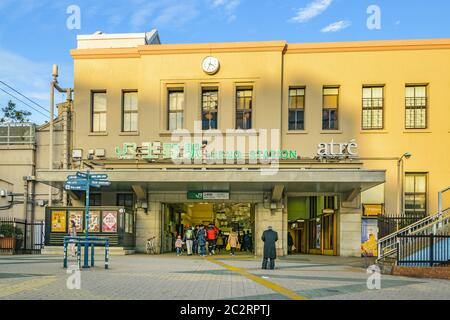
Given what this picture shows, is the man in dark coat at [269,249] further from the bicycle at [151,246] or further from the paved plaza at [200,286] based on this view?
the bicycle at [151,246]

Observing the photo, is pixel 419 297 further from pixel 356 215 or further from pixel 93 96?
pixel 93 96

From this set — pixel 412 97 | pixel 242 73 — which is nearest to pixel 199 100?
pixel 242 73

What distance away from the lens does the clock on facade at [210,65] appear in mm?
29375

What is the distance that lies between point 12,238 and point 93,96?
28.6ft

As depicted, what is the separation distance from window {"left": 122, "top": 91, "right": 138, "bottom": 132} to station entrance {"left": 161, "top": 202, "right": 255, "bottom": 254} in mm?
4994

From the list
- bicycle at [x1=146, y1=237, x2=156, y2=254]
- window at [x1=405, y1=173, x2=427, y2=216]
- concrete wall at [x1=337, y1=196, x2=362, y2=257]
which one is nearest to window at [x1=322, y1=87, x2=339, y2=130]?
concrete wall at [x1=337, y1=196, x2=362, y2=257]

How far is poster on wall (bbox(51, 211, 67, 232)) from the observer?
2728cm

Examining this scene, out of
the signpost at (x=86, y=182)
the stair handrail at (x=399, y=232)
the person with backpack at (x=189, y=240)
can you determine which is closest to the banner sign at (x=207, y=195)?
the person with backpack at (x=189, y=240)

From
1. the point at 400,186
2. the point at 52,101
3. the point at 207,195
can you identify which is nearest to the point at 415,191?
the point at 400,186

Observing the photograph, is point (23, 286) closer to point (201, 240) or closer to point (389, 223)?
point (389, 223)

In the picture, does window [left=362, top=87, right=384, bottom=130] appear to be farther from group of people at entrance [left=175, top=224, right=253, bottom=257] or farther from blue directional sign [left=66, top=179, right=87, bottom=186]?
blue directional sign [left=66, top=179, right=87, bottom=186]

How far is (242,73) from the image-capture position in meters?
29.5

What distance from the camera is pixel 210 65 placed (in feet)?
96.5

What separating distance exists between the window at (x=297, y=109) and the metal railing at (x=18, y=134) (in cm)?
1516
